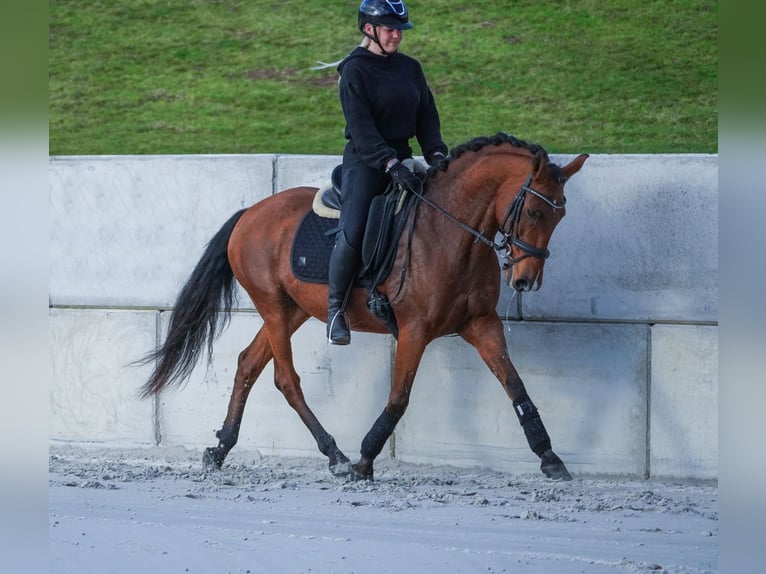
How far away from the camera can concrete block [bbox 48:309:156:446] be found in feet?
27.0

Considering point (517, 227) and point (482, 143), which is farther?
point (482, 143)

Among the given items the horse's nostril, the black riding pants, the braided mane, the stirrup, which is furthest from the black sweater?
the horse's nostril

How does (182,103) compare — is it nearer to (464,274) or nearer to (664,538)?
→ (464,274)

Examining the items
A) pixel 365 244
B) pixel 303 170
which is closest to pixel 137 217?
pixel 303 170

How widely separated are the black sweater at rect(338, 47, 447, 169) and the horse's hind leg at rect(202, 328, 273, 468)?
167 centimetres

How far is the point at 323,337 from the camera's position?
799 cm

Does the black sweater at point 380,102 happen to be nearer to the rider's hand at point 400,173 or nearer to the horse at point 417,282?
the rider's hand at point 400,173

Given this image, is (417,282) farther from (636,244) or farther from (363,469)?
(636,244)

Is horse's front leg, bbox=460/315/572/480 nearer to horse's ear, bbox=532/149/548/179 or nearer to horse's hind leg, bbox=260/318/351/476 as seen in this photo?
horse's ear, bbox=532/149/548/179

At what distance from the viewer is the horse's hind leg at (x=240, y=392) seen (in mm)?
7516

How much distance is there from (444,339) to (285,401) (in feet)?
4.18

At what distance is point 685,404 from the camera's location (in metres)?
7.18
